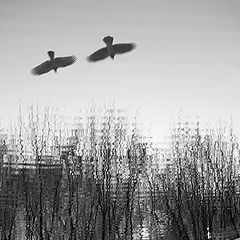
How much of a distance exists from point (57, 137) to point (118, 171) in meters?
3.16

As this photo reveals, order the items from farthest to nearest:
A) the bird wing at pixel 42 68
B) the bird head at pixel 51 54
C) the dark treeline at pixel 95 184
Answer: the dark treeline at pixel 95 184 < the bird head at pixel 51 54 < the bird wing at pixel 42 68

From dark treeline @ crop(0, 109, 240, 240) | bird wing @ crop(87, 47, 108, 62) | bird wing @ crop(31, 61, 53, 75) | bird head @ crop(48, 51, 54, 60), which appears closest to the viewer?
bird wing @ crop(87, 47, 108, 62)

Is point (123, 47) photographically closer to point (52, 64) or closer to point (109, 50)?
point (109, 50)

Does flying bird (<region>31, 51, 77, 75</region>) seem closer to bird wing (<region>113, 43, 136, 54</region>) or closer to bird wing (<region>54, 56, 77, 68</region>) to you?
bird wing (<region>54, 56, 77, 68</region>)

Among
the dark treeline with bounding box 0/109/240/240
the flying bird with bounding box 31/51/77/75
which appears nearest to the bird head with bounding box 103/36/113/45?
the flying bird with bounding box 31/51/77/75

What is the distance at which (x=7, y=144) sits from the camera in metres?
14.2

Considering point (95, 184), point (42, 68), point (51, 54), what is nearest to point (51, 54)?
point (51, 54)

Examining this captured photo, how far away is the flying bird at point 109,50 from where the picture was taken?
4.54 m

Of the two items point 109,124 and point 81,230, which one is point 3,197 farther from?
point 109,124

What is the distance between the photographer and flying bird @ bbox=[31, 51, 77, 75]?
4660mm

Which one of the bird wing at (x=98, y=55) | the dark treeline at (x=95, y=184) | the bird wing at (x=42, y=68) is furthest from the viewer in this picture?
the dark treeline at (x=95, y=184)

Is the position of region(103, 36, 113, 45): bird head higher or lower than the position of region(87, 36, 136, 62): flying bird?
higher

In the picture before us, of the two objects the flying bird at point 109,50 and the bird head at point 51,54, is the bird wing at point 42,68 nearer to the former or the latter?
the bird head at point 51,54

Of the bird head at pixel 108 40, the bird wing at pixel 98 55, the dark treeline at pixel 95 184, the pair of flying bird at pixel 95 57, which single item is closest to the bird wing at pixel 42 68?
the pair of flying bird at pixel 95 57
